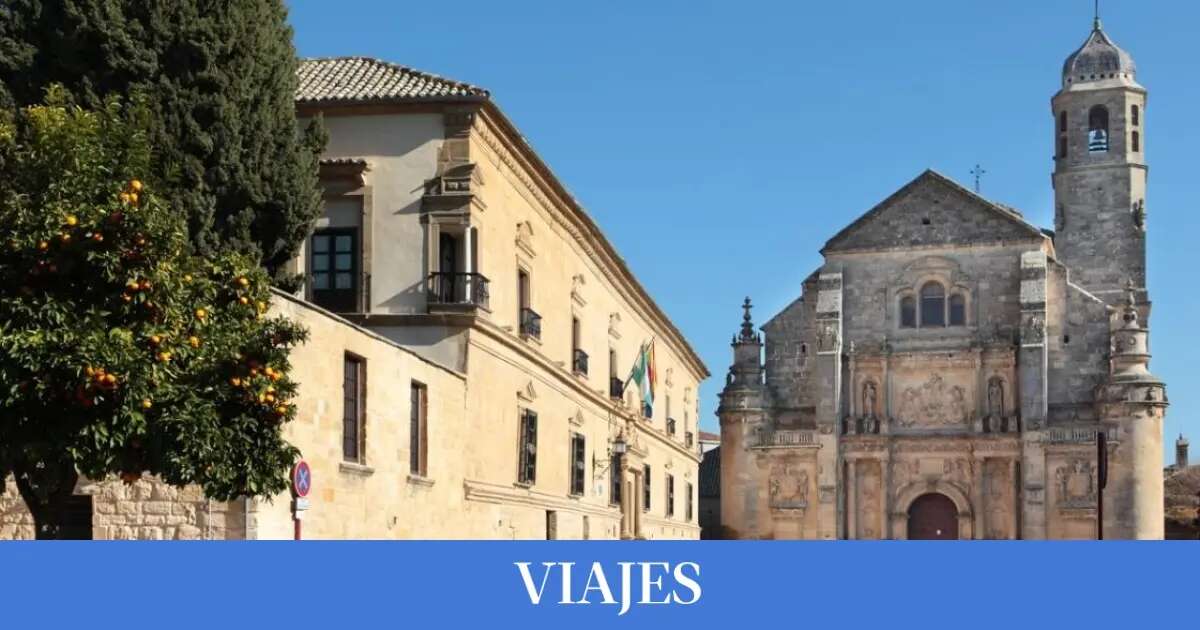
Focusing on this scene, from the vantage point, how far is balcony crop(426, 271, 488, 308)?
Answer: 2695 centimetres

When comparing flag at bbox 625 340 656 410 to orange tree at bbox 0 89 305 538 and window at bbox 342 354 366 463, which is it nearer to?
window at bbox 342 354 366 463

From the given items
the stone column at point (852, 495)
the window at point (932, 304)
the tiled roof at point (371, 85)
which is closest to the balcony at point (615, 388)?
the tiled roof at point (371, 85)

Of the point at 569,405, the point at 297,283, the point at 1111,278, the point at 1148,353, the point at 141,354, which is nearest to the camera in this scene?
the point at 141,354

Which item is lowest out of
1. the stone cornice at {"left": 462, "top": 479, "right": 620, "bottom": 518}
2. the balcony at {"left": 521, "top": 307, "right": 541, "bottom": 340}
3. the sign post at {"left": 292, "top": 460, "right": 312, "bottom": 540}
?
the stone cornice at {"left": 462, "top": 479, "right": 620, "bottom": 518}

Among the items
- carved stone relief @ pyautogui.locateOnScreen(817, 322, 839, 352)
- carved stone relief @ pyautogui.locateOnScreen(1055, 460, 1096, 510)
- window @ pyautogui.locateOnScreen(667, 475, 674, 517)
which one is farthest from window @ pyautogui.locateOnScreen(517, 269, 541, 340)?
carved stone relief @ pyautogui.locateOnScreen(1055, 460, 1096, 510)

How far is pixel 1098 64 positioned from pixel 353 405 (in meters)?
51.8

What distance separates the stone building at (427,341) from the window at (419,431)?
0.08 feet

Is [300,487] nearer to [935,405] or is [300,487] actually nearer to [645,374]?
[645,374]

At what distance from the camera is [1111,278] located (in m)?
63.8

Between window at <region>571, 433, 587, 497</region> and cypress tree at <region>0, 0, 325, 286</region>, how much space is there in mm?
14292

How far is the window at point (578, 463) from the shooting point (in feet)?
119

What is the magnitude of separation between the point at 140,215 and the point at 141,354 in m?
1.31

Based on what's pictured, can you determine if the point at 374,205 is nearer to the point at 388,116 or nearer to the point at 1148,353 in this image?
the point at 388,116

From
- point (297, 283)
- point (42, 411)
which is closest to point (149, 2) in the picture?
point (297, 283)
